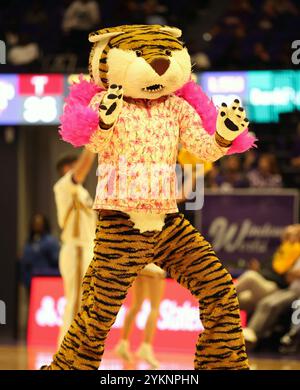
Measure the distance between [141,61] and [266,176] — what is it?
5693 millimetres

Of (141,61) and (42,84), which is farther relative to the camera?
(42,84)

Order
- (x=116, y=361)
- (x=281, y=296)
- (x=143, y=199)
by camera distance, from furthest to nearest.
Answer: (x=281, y=296)
(x=116, y=361)
(x=143, y=199)

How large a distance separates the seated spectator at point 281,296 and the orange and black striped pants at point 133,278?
3846 mm

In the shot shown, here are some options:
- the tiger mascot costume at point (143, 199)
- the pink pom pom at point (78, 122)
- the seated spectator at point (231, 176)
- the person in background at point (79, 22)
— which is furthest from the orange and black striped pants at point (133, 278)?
the person in background at point (79, 22)

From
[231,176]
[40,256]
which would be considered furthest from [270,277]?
[40,256]

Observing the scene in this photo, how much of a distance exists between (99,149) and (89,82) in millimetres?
451

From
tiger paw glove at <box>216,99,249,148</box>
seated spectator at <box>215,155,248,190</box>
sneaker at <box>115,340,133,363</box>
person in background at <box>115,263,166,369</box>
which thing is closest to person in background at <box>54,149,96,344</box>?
person in background at <box>115,263,166,369</box>

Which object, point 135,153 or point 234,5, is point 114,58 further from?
point 234,5

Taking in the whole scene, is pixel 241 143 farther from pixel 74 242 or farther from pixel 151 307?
pixel 151 307

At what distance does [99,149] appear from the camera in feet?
16.0

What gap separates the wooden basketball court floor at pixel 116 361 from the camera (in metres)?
7.23

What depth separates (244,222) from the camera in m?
10.3

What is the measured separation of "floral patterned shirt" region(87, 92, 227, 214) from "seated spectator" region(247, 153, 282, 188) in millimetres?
5532

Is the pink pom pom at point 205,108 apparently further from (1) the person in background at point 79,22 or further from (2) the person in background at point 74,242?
(1) the person in background at point 79,22
